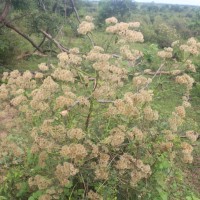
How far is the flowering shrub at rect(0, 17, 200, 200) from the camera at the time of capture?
269 centimetres

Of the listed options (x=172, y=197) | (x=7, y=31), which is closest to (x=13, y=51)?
(x=7, y=31)

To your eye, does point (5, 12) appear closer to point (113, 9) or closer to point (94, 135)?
point (94, 135)

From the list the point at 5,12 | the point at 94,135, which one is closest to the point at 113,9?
the point at 5,12

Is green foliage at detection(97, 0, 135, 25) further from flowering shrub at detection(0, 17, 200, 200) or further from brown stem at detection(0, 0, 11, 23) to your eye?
flowering shrub at detection(0, 17, 200, 200)

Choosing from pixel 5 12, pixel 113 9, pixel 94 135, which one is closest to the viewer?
pixel 94 135

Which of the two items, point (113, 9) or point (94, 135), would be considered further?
point (113, 9)

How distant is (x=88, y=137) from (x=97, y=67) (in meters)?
0.61

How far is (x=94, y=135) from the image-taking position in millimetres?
3080

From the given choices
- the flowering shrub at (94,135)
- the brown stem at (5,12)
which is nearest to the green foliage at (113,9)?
the brown stem at (5,12)

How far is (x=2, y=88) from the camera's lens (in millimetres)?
2961

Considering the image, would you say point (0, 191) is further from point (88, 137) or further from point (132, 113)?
point (132, 113)

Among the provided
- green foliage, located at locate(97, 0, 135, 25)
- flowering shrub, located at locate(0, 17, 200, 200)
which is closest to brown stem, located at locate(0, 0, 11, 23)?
flowering shrub, located at locate(0, 17, 200, 200)

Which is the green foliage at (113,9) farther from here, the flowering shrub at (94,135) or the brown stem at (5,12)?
the flowering shrub at (94,135)

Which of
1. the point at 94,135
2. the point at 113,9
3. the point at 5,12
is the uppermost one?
the point at 94,135
